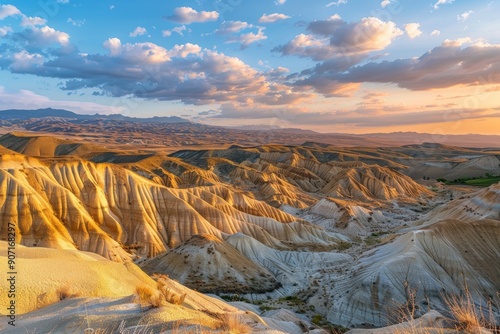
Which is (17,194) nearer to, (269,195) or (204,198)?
(204,198)

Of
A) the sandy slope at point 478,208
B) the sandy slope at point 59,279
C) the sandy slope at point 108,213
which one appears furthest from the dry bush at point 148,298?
the sandy slope at point 478,208

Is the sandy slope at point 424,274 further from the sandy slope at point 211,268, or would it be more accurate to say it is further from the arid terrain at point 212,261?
the sandy slope at point 211,268

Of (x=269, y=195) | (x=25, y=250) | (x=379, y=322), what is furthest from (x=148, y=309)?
(x=269, y=195)

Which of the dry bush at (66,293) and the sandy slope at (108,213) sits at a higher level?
the dry bush at (66,293)

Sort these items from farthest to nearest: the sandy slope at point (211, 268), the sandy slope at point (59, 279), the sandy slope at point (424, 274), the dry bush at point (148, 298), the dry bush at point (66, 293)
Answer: the sandy slope at point (211, 268), the sandy slope at point (424, 274), the dry bush at point (66, 293), the sandy slope at point (59, 279), the dry bush at point (148, 298)

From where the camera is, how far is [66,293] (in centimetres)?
1289

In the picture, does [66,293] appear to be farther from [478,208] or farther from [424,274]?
[478,208]

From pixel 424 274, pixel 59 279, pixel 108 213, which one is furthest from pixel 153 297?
pixel 108 213

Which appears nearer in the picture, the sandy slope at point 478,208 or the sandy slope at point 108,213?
the sandy slope at point 108,213

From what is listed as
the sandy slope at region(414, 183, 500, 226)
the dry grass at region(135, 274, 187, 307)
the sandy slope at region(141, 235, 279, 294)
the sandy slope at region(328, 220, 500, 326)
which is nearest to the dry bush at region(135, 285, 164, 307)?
the dry grass at region(135, 274, 187, 307)

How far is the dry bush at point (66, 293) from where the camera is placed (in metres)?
12.8

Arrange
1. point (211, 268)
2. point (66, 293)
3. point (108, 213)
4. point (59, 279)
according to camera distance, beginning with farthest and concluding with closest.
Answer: point (108, 213) < point (211, 268) < point (59, 279) < point (66, 293)

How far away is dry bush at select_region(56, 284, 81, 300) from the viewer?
1278 cm

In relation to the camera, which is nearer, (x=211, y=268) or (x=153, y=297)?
(x=153, y=297)
